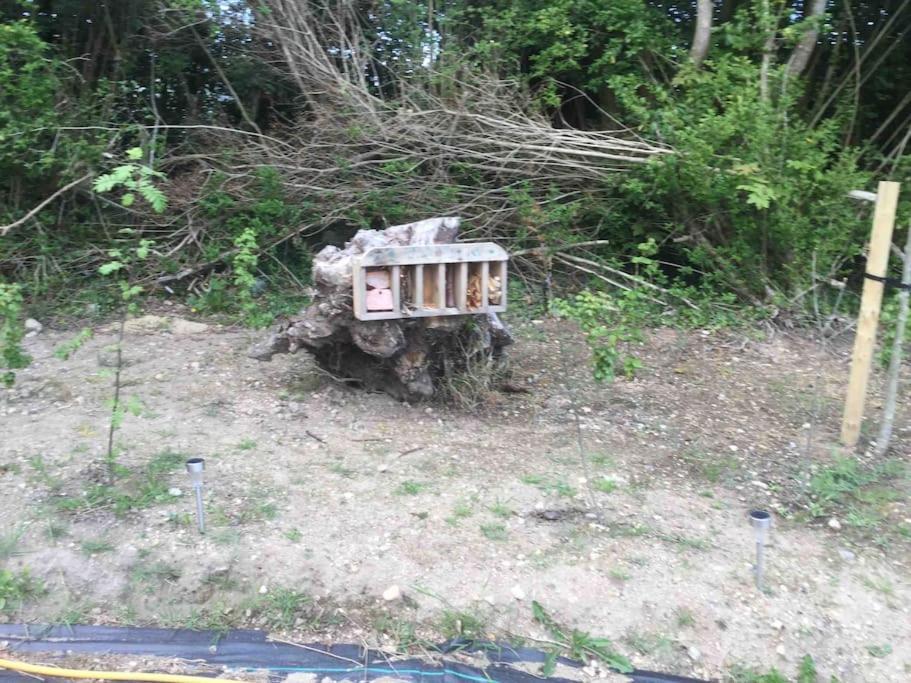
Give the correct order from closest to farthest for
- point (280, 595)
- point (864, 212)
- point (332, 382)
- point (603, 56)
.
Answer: point (280, 595), point (332, 382), point (864, 212), point (603, 56)

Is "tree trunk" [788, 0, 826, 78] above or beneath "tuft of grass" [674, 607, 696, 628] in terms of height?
above

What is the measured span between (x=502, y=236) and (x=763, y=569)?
5145mm

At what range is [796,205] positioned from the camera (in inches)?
264

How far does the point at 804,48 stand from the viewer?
286 inches

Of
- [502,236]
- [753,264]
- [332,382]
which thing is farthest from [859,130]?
[332,382]

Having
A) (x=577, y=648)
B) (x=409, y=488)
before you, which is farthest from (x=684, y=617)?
(x=409, y=488)

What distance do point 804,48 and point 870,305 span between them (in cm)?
402

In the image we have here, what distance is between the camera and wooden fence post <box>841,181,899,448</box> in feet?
13.9

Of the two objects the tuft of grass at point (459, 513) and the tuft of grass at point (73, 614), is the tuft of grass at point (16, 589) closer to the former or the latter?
the tuft of grass at point (73, 614)

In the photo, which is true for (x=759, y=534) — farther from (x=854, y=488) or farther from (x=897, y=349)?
(x=897, y=349)

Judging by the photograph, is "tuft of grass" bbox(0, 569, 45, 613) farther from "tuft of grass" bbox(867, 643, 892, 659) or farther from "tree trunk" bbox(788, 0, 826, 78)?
"tree trunk" bbox(788, 0, 826, 78)

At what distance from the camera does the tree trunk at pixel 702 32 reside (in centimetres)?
755

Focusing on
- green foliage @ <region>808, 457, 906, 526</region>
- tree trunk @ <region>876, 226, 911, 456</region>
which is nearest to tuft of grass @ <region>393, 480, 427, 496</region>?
green foliage @ <region>808, 457, 906, 526</region>

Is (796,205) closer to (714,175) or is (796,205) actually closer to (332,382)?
(714,175)
